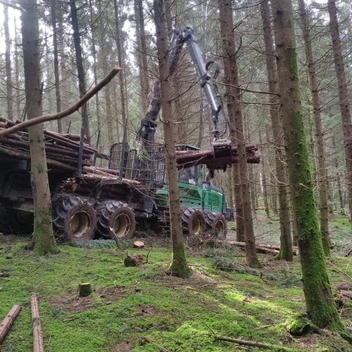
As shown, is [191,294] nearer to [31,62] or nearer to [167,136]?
[167,136]

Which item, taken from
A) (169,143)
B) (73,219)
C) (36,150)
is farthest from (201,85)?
(73,219)

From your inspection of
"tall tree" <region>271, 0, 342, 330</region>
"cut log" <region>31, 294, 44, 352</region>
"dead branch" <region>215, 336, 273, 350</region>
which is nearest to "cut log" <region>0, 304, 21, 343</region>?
"cut log" <region>31, 294, 44, 352</region>

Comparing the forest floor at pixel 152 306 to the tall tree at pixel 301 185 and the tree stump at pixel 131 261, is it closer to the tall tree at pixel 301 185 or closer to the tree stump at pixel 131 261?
the tree stump at pixel 131 261

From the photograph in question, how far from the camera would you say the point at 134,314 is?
3.49 meters

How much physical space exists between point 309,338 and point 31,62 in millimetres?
6438

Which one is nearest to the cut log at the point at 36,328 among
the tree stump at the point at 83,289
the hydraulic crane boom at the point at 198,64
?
the tree stump at the point at 83,289

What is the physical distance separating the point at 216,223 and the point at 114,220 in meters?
4.02

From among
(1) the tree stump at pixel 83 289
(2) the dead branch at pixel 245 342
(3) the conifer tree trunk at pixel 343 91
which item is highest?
→ (3) the conifer tree trunk at pixel 343 91

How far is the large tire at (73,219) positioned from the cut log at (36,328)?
406 cm

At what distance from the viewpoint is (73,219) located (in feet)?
27.7

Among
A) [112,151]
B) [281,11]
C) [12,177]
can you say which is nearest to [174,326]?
[281,11]

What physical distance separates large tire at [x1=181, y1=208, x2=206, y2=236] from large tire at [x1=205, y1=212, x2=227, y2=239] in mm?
268

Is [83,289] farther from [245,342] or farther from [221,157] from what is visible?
[221,157]

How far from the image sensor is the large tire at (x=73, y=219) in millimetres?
7859
